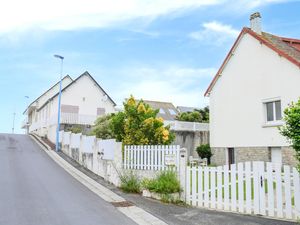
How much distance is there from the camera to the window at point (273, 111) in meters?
19.1

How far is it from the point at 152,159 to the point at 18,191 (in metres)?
4.77

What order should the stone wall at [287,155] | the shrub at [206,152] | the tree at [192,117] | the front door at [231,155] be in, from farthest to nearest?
the tree at [192,117]
the shrub at [206,152]
the front door at [231,155]
the stone wall at [287,155]

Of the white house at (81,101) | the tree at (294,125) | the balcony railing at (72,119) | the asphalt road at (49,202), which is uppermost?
the white house at (81,101)

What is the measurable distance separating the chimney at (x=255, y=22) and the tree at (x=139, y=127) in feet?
38.9

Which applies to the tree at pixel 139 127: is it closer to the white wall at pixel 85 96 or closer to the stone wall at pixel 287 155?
the stone wall at pixel 287 155

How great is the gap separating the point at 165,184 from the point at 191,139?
20.7m

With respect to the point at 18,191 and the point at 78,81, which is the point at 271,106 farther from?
the point at 78,81

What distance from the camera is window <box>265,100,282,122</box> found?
19077mm

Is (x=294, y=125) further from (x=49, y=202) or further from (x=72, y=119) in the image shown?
(x=72, y=119)

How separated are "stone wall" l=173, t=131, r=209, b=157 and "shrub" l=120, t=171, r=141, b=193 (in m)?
17.7

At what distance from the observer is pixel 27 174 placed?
14.9m

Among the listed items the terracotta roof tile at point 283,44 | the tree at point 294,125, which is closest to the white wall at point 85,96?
the terracotta roof tile at point 283,44

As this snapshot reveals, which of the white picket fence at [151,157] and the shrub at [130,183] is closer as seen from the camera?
the white picket fence at [151,157]

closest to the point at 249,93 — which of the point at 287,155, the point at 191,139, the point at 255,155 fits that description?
the point at 255,155
